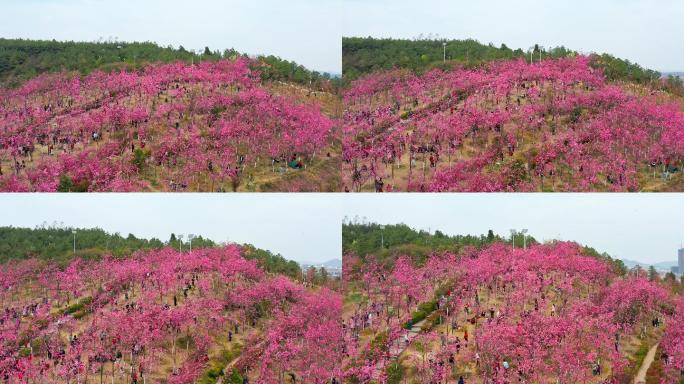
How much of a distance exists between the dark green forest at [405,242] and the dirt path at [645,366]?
2293 millimetres

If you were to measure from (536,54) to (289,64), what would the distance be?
7316 millimetres

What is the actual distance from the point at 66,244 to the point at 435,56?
1211 cm

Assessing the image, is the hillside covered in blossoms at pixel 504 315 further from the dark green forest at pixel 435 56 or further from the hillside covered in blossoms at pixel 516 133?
the dark green forest at pixel 435 56

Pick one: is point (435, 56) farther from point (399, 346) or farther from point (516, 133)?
point (399, 346)

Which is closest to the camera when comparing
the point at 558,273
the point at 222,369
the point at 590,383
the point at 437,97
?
the point at 590,383

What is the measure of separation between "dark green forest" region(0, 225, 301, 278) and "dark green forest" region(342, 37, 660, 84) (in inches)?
241

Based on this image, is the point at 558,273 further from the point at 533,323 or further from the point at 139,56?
the point at 139,56

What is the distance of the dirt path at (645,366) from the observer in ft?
52.4

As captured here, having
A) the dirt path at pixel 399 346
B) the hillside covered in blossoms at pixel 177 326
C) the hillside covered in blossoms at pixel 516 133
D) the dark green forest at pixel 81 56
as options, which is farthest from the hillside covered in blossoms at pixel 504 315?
the dark green forest at pixel 81 56

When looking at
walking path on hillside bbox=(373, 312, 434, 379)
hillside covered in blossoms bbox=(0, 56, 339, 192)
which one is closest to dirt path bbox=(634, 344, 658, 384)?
walking path on hillside bbox=(373, 312, 434, 379)

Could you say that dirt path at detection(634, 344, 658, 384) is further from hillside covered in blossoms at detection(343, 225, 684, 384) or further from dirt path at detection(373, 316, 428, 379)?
dirt path at detection(373, 316, 428, 379)

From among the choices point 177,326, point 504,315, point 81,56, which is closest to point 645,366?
point 504,315

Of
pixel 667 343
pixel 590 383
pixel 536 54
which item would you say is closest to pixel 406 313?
pixel 590 383

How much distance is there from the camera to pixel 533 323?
56.0 feet
